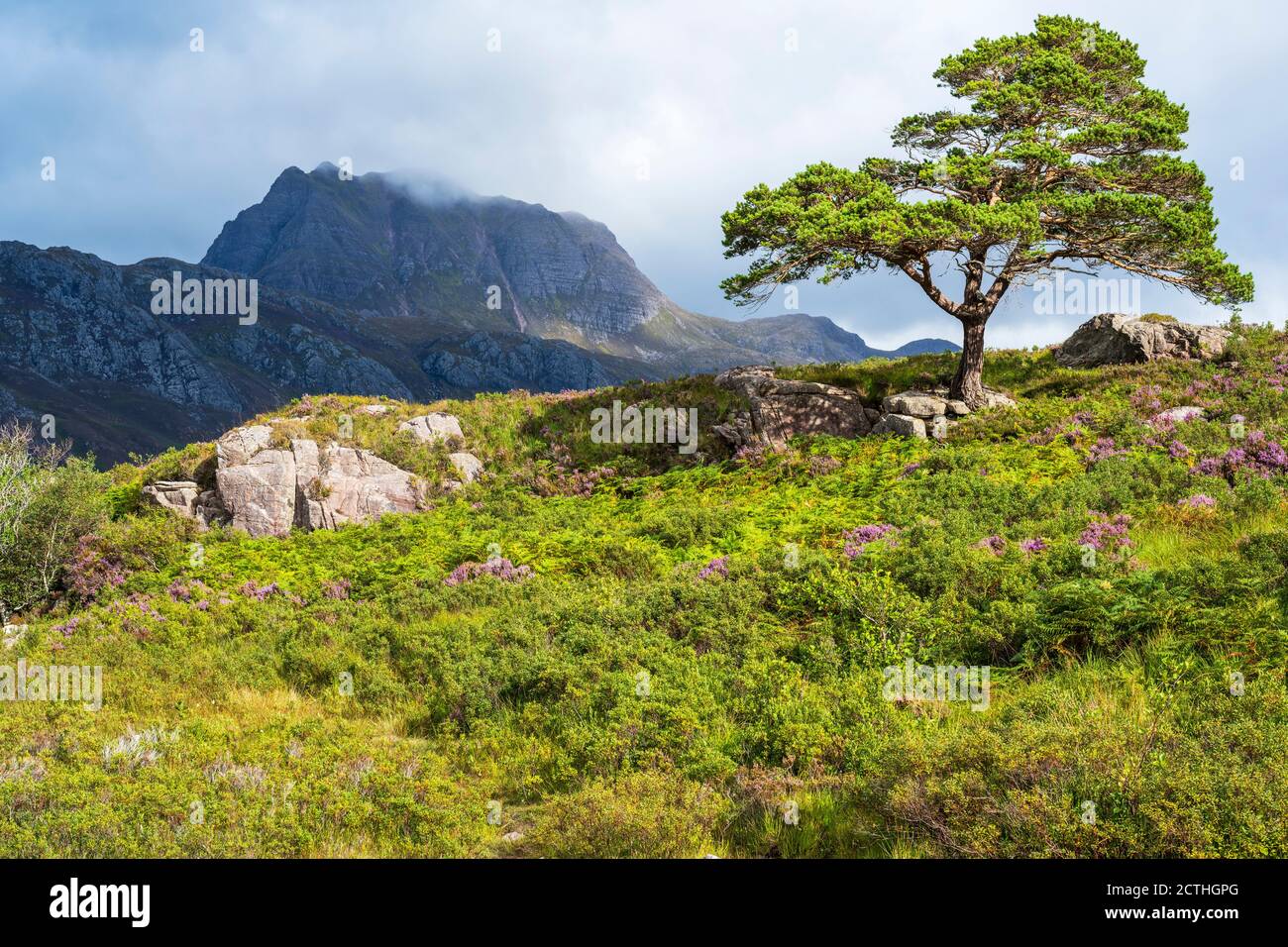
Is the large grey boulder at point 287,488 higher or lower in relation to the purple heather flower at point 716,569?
higher

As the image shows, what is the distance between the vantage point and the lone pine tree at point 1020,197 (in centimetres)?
1995

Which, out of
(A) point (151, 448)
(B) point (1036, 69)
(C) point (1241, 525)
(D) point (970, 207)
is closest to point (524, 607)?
(C) point (1241, 525)

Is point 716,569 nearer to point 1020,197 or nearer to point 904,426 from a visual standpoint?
point 904,426

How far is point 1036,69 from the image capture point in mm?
21812

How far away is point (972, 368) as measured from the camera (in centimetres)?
2153

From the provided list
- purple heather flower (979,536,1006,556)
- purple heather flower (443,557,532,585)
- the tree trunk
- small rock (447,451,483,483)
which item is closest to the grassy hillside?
purple heather flower (979,536,1006,556)

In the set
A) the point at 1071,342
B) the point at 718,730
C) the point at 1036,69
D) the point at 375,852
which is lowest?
A: the point at 375,852

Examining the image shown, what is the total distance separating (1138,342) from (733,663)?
21516 millimetres

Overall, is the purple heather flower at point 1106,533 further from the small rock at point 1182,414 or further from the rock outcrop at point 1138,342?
the rock outcrop at point 1138,342

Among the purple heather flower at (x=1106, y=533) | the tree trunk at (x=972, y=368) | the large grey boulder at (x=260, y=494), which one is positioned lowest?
the purple heather flower at (x=1106, y=533)

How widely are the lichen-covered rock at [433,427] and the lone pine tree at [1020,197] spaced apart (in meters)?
10.2

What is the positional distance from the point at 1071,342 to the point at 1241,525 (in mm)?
16833

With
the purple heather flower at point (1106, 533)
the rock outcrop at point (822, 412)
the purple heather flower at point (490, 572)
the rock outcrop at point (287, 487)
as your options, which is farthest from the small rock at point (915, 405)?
the rock outcrop at point (287, 487)
